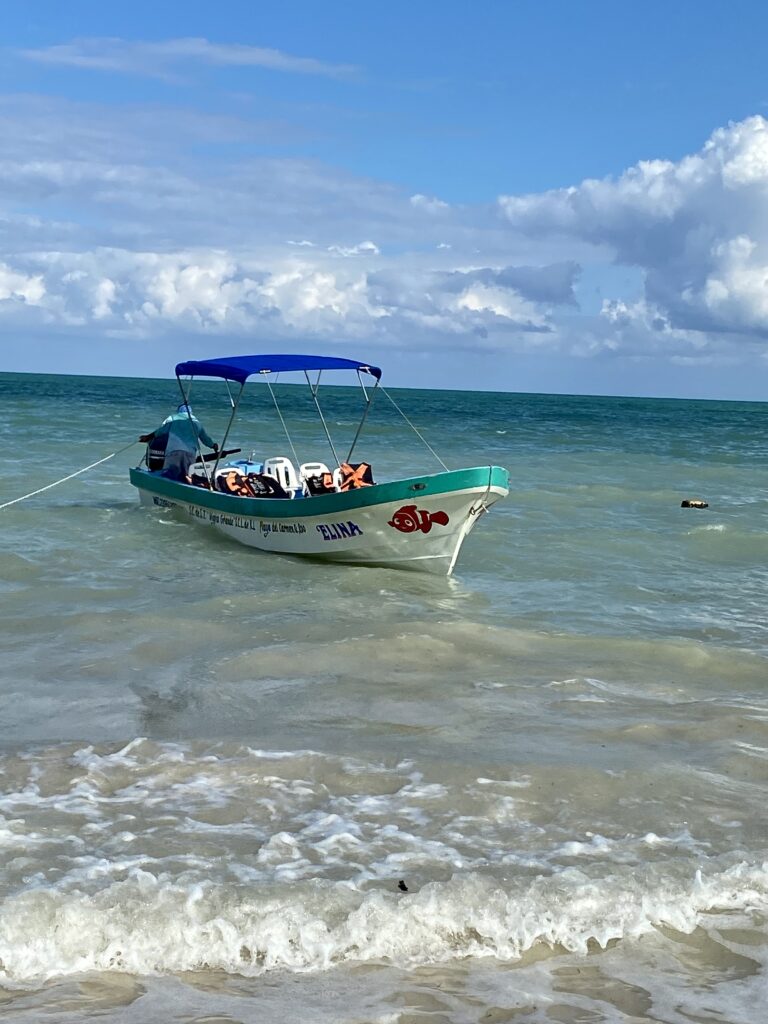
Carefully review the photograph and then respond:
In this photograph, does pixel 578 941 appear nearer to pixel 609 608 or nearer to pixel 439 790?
pixel 439 790

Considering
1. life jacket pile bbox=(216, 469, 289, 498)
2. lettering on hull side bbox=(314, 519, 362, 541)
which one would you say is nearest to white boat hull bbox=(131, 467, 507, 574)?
lettering on hull side bbox=(314, 519, 362, 541)

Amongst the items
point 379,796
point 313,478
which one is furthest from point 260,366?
point 379,796

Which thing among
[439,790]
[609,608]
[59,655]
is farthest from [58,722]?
[609,608]

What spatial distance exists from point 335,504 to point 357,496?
0.38 metres

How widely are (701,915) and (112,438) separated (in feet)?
122

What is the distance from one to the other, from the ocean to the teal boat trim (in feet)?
3.22

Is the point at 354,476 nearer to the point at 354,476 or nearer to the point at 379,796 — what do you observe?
the point at 354,476

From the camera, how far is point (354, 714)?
7.83 metres

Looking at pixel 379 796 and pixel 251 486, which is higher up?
pixel 251 486

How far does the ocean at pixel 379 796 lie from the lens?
4316 millimetres

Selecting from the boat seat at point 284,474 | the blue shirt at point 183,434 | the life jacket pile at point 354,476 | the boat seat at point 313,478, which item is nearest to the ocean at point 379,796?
the life jacket pile at point 354,476

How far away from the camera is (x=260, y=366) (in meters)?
15.0

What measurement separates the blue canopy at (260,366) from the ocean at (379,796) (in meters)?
2.76

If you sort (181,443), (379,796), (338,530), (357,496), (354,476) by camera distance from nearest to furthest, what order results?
(379,796) → (357,496) → (338,530) → (354,476) → (181,443)
